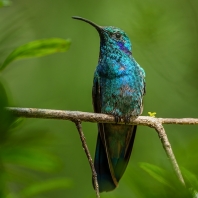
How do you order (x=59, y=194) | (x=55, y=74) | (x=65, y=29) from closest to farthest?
(x=59, y=194), (x=55, y=74), (x=65, y=29)

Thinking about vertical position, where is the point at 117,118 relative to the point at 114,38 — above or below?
below

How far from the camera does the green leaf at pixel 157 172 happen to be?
58cm

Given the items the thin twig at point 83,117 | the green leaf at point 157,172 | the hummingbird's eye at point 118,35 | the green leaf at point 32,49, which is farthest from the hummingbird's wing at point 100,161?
the green leaf at point 157,172

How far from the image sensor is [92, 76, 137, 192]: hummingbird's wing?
136 inches

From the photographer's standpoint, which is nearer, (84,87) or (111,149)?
(111,149)

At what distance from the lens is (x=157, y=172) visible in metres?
0.64

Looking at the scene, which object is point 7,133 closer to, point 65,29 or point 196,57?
point 196,57

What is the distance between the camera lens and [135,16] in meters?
2.12

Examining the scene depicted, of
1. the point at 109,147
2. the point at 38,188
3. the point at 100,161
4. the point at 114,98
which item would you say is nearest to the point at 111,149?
the point at 109,147

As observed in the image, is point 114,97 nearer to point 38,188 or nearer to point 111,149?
point 111,149

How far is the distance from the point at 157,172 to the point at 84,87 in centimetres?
627

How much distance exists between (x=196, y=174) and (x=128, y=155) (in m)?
3.20

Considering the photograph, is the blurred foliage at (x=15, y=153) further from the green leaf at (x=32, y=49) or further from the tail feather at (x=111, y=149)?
the tail feather at (x=111, y=149)

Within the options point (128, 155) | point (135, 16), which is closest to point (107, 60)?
point (128, 155)
